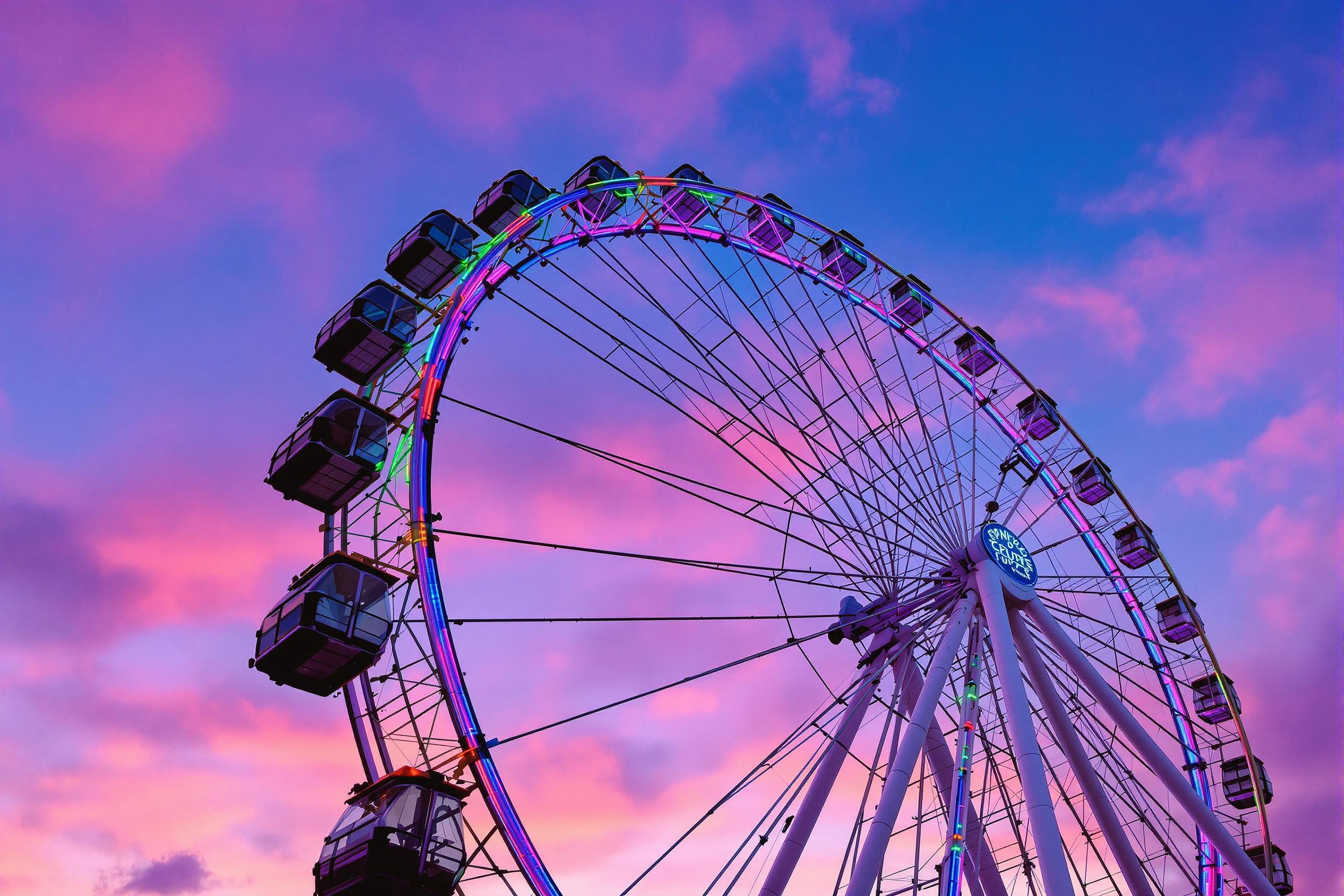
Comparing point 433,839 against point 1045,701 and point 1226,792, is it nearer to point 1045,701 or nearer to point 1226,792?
point 1045,701

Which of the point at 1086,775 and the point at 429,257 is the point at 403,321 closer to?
the point at 429,257

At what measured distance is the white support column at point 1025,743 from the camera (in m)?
14.1

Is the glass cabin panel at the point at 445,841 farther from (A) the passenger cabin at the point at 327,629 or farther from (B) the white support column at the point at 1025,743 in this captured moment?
(B) the white support column at the point at 1025,743

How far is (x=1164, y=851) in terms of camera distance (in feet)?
65.2

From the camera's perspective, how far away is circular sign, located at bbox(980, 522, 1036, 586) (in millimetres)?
18031

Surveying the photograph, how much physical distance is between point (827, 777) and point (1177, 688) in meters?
10.7

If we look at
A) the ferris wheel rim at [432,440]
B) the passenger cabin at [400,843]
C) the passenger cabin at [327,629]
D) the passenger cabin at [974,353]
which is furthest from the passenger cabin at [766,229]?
the passenger cabin at [400,843]

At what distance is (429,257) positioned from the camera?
1914 centimetres

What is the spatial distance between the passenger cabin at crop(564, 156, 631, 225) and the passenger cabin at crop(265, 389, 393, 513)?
545cm

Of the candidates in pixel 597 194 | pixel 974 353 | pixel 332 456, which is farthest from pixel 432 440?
pixel 974 353

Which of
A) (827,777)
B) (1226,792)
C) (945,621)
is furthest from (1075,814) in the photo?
(1226,792)

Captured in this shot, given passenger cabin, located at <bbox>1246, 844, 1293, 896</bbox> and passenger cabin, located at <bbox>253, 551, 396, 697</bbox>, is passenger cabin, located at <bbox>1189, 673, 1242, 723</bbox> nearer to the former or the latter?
passenger cabin, located at <bbox>1246, 844, 1293, 896</bbox>

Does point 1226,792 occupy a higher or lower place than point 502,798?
higher

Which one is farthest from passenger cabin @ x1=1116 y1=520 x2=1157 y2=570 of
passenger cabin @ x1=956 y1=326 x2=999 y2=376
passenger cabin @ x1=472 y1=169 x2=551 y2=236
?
passenger cabin @ x1=472 y1=169 x2=551 y2=236
